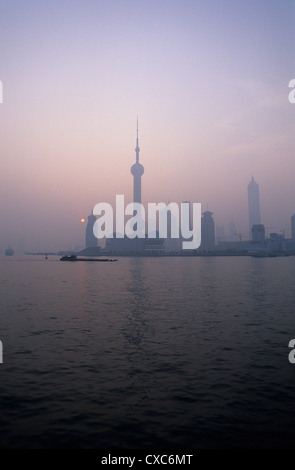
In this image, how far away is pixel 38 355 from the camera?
2383cm

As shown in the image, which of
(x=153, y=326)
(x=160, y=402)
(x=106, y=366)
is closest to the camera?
(x=160, y=402)

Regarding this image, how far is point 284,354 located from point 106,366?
12.3 metres

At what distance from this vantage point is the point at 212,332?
30.6 metres

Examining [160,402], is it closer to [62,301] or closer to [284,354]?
[284,354]

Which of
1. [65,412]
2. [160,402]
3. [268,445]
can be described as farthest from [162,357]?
[268,445]

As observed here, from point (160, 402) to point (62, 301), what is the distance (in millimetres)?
40784

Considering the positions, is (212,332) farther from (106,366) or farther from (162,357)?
(106,366)
